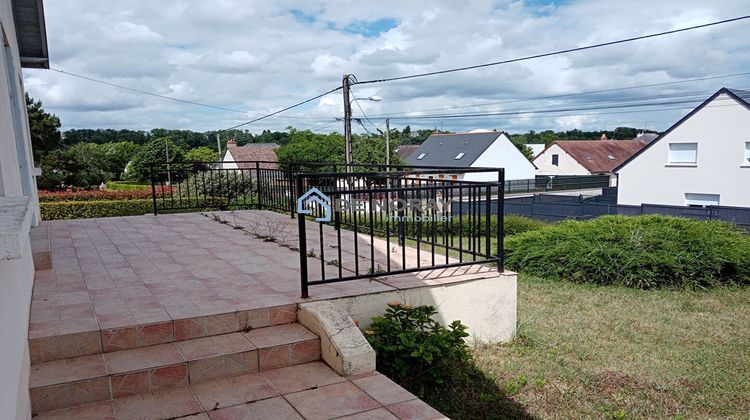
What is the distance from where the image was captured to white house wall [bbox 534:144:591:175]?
40250mm

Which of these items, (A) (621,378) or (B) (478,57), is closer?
(A) (621,378)

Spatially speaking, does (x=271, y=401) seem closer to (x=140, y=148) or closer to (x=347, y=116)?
(x=347, y=116)

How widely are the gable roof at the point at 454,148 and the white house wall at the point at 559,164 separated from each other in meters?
9.15

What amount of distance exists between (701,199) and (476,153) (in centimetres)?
1667

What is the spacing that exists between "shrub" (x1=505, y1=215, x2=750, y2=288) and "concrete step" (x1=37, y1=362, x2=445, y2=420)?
5.08 meters

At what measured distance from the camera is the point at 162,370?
2.61 meters

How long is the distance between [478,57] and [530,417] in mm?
14386

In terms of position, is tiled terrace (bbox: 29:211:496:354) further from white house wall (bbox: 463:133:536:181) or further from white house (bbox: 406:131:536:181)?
white house wall (bbox: 463:133:536:181)

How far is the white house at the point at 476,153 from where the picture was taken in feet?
114

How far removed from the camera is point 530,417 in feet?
9.71

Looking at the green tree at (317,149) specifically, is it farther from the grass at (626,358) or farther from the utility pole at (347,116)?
the grass at (626,358)

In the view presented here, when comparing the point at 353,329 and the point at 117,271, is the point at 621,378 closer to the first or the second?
the point at 353,329

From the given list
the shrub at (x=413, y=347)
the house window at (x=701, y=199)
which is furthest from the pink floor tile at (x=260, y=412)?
the house window at (x=701, y=199)

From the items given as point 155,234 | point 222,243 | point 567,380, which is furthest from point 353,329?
point 155,234
